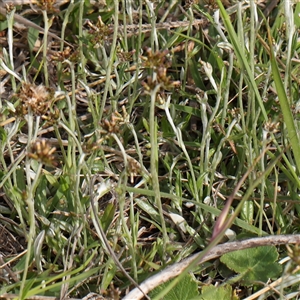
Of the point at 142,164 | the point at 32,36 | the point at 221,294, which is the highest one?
the point at 32,36

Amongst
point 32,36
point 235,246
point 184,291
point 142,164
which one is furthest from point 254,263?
point 32,36

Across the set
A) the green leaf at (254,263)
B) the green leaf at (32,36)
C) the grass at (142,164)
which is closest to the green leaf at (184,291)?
the grass at (142,164)

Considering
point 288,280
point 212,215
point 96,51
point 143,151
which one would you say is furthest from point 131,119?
point 288,280

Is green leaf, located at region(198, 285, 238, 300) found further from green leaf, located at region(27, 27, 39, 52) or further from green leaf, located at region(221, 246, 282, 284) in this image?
green leaf, located at region(27, 27, 39, 52)

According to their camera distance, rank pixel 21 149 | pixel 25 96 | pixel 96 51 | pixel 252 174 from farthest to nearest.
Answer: pixel 96 51, pixel 21 149, pixel 252 174, pixel 25 96

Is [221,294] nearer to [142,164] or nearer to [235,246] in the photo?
[235,246]

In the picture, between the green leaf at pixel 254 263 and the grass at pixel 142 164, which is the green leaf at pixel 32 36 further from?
the green leaf at pixel 254 263

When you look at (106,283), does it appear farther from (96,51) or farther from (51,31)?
(51,31)
